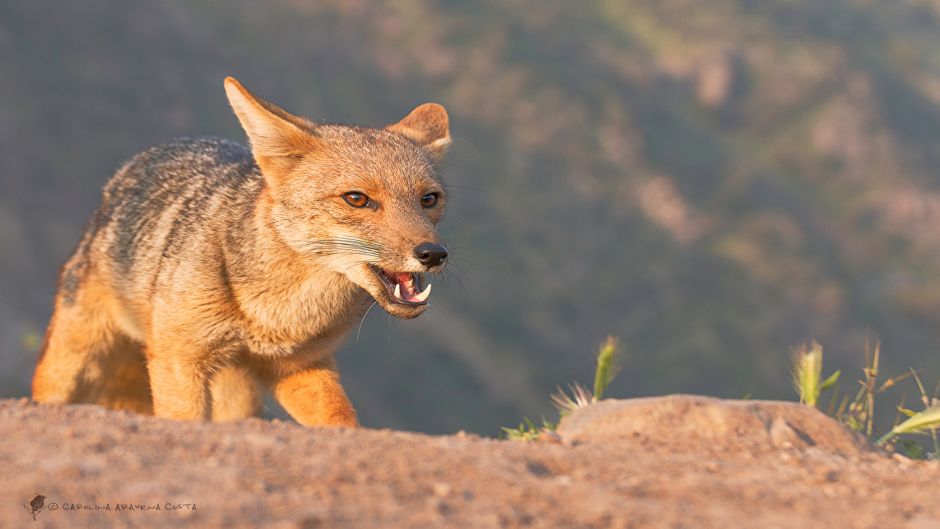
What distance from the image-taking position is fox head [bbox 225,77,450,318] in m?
5.32

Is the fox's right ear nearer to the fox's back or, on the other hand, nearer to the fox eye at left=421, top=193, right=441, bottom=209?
the fox's back

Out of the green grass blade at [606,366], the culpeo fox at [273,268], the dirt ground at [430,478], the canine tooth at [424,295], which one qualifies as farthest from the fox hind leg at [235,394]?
the green grass blade at [606,366]

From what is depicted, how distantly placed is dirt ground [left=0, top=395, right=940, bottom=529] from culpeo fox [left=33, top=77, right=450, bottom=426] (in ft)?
4.03

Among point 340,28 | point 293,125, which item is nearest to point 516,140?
point 340,28

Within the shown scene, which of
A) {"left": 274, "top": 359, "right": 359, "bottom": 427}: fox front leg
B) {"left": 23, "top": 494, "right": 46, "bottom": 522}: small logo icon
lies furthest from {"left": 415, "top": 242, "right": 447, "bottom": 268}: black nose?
{"left": 23, "top": 494, "right": 46, "bottom": 522}: small logo icon

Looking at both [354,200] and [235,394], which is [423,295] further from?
[235,394]

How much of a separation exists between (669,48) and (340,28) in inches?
566

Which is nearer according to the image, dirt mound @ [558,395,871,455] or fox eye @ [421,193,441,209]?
dirt mound @ [558,395,871,455]

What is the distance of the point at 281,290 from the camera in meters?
5.66

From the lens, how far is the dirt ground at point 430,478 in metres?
3.28

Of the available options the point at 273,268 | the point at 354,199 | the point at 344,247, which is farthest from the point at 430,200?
the point at 273,268

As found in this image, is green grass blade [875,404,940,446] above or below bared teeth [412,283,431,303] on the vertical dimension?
below

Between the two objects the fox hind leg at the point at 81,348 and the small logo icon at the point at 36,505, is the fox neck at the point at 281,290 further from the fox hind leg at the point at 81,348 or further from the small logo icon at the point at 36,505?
the small logo icon at the point at 36,505

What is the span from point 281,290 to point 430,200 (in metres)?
0.93
